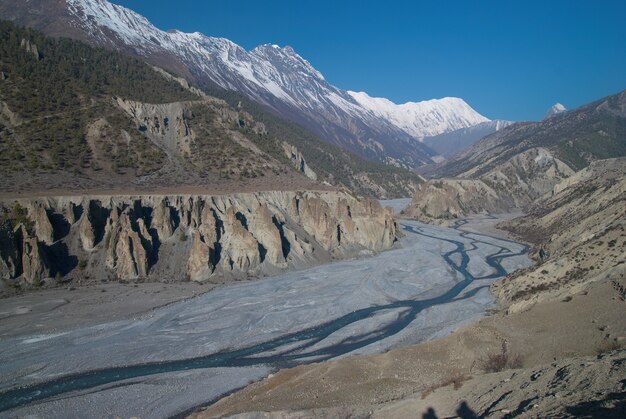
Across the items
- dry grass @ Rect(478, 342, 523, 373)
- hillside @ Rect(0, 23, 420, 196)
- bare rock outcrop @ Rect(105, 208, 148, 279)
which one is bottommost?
dry grass @ Rect(478, 342, 523, 373)

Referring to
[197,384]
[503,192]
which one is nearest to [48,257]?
[197,384]

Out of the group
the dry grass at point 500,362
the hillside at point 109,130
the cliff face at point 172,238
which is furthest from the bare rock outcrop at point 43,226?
the dry grass at point 500,362

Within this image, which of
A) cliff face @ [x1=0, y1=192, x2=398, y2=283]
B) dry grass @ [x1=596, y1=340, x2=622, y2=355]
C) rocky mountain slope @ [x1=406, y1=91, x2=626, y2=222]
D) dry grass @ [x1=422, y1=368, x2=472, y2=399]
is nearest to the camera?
dry grass @ [x1=422, y1=368, x2=472, y2=399]

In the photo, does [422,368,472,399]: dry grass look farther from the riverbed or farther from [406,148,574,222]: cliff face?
[406,148,574,222]: cliff face

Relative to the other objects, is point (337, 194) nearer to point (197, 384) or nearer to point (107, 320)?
point (107, 320)

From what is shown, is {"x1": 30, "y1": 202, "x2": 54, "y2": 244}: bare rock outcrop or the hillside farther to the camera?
the hillside

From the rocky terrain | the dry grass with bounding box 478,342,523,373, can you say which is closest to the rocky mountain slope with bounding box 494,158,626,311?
the rocky terrain
